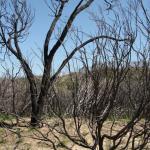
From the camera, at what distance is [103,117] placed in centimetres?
595

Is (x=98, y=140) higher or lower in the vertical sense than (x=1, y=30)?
lower

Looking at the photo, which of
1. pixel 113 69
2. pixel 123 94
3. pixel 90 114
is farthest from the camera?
pixel 123 94

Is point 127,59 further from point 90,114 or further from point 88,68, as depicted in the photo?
point 90,114

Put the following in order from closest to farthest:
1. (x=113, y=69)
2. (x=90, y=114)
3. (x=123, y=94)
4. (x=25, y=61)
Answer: (x=113, y=69) → (x=90, y=114) → (x=123, y=94) → (x=25, y=61)

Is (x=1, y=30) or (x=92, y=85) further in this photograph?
(x=1, y=30)

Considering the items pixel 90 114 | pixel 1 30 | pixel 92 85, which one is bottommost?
pixel 90 114

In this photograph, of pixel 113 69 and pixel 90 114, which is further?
pixel 90 114

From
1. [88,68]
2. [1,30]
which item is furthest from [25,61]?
[88,68]

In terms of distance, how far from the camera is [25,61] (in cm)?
1134

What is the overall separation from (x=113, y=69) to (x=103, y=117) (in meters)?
0.71

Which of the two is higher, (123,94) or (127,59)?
(127,59)

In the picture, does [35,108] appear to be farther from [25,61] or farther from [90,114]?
[90,114]

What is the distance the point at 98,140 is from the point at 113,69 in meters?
1.21

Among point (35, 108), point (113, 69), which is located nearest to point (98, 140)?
point (113, 69)
